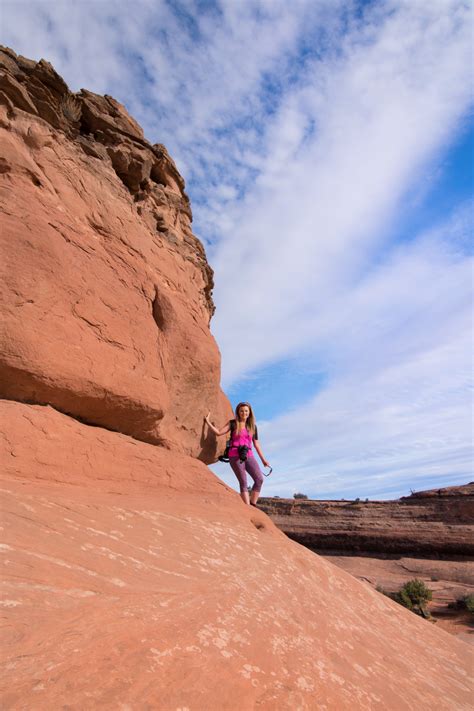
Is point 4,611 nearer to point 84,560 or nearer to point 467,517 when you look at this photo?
point 84,560

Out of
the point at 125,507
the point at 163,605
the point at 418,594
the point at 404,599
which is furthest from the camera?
the point at 418,594

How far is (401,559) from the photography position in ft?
82.5

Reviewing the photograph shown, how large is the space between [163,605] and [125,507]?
1238 mm

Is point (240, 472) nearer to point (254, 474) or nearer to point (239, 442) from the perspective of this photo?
point (254, 474)

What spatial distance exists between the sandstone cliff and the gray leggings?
665mm

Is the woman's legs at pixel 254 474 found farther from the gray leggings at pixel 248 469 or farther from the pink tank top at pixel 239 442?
the pink tank top at pixel 239 442

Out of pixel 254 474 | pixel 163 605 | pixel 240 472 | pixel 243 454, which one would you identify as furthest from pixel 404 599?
pixel 163 605

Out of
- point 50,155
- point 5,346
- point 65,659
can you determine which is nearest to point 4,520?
point 65,659

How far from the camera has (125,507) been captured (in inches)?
154

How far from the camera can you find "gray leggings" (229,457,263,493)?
6.98 metres

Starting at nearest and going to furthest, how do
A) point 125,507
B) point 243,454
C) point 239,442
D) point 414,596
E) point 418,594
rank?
point 125,507, point 243,454, point 239,442, point 414,596, point 418,594

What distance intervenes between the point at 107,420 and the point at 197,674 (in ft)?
10.7

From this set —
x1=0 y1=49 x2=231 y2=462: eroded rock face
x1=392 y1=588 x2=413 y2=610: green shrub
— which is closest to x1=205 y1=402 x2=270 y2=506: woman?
x1=0 y1=49 x2=231 y2=462: eroded rock face

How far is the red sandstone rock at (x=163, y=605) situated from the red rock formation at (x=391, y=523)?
75.8ft
